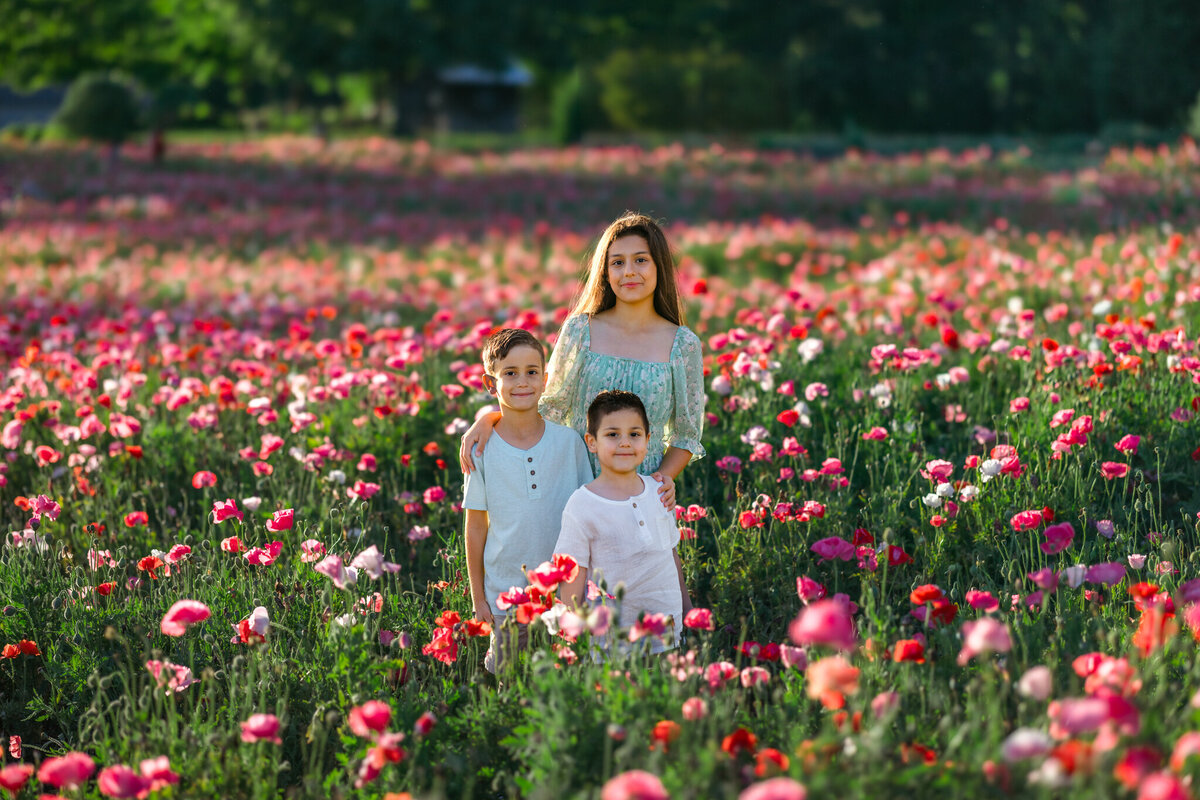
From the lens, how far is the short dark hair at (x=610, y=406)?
9.99 feet

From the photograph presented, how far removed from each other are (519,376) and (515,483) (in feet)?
1.04

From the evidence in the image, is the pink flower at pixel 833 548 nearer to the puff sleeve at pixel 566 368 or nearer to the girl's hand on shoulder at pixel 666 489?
the girl's hand on shoulder at pixel 666 489

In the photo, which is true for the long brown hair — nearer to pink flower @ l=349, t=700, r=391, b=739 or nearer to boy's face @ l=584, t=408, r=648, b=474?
boy's face @ l=584, t=408, r=648, b=474

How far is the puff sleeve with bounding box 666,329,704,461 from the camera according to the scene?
3508mm

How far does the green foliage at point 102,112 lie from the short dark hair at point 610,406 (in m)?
25.1

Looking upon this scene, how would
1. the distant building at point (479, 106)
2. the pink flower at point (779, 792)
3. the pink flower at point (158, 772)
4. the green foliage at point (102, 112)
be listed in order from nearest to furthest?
the pink flower at point (779, 792) → the pink flower at point (158, 772) → the green foliage at point (102, 112) → the distant building at point (479, 106)

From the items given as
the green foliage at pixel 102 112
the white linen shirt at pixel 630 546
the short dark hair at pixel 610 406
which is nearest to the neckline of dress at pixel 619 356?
the short dark hair at pixel 610 406

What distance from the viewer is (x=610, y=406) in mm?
3057

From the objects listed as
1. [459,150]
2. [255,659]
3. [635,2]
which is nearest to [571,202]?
[459,150]

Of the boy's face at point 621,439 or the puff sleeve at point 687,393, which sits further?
the puff sleeve at point 687,393

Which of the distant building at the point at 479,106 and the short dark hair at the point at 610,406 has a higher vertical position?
the distant building at the point at 479,106

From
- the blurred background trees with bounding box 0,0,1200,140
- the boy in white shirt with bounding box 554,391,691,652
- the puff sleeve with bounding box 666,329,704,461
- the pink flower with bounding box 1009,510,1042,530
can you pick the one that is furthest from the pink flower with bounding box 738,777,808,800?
the blurred background trees with bounding box 0,0,1200,140

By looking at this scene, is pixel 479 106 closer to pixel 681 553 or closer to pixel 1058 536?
pixel 681 553

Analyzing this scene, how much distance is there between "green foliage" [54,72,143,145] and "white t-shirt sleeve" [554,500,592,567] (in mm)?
25200
